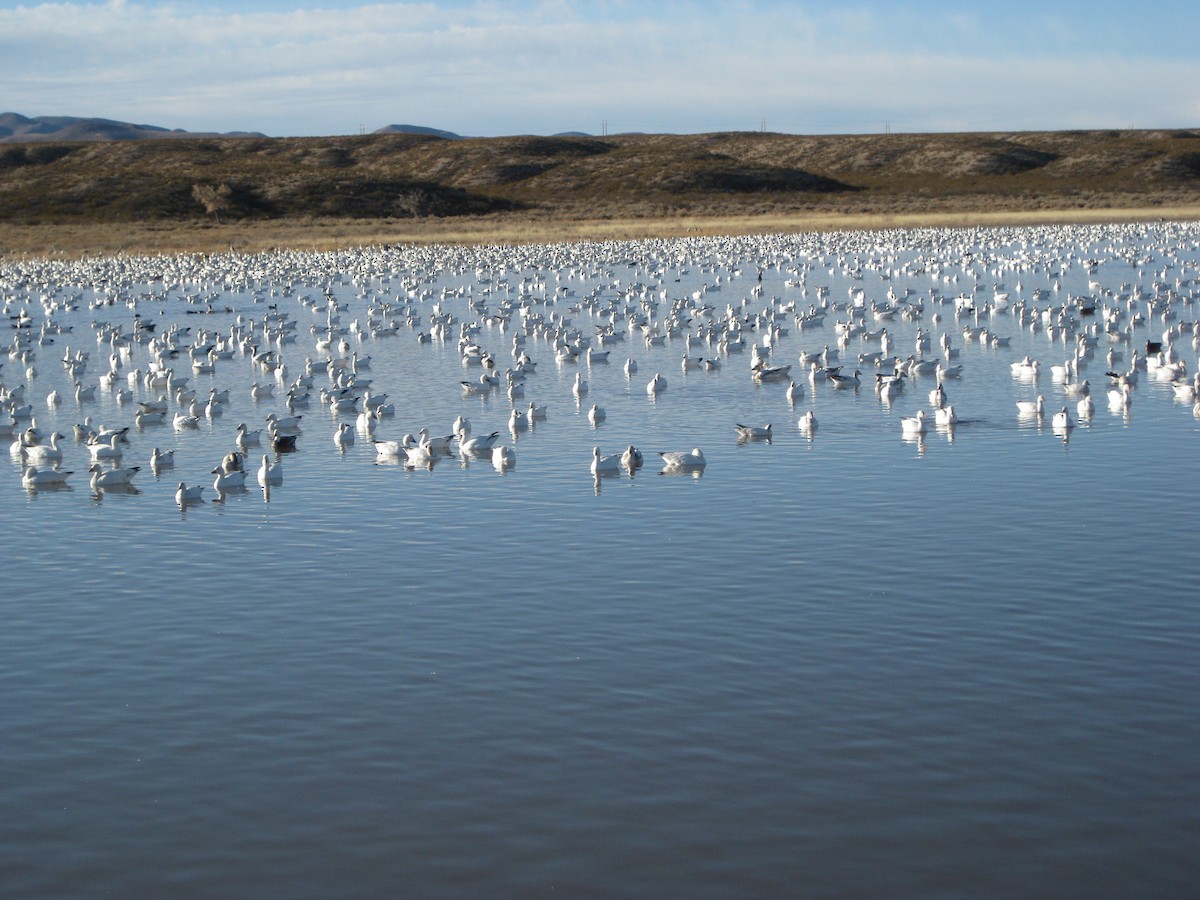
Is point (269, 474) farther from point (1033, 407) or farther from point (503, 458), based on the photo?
point (1033, 407)

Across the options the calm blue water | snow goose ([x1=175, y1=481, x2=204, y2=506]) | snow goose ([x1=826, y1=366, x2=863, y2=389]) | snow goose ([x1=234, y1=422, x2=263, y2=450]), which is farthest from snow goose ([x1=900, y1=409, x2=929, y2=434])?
snow goose ([x1=175, y1=481, x2=204, y2=506])

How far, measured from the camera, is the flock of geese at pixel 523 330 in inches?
905

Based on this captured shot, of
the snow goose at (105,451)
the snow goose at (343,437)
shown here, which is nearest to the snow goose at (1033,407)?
the snow goose at (343,437)

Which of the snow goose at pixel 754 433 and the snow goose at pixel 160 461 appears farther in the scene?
the snow goose at pixel 754 433

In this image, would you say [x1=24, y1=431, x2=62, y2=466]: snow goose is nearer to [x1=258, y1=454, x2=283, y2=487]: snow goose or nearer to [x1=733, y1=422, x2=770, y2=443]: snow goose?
[x1=258, y1=454, x2=283, y2=487]: snow goose

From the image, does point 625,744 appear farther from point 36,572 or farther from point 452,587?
point 36,572

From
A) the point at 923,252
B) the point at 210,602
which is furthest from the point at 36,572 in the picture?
the point at 923,252

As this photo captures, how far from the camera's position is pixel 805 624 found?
1272 cm

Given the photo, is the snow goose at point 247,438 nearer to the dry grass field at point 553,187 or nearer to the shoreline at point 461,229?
the shoreline at point 461,229

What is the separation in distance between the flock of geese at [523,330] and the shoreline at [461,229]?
31.2 ft

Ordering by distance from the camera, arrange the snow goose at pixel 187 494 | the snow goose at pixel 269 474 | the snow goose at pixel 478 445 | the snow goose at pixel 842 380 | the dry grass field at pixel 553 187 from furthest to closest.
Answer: the dry grass field at pixel 553 187
the snow goose at pixel 842 380
the snow goose at pixel 478 445
the snow goose at pixel 269 474
the snow goose at pixel 187 494

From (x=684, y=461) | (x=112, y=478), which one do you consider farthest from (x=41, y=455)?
(x=684, y=461)

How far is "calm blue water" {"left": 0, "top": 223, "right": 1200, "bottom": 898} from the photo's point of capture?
8.84m

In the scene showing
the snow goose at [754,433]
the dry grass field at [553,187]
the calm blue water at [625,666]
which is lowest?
the calm blue water at [625,666]
